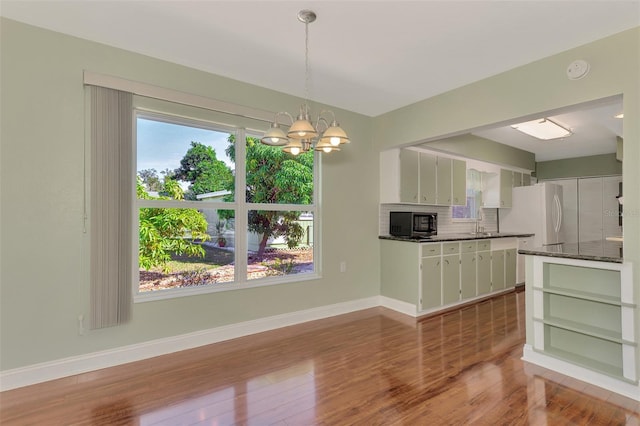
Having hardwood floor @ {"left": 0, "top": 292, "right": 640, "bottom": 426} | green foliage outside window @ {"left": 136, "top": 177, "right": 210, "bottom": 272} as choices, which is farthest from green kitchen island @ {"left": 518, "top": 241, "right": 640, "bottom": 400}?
green foliage outside window @ {"left": 136, "top": 177, "right": 210, "bottom": 272}

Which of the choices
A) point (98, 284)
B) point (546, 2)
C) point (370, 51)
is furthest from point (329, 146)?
point (98, 284)

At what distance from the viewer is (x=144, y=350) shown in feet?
9.44

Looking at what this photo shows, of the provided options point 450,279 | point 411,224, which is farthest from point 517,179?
point 411,224

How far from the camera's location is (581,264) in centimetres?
261

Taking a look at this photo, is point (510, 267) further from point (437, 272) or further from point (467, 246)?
point (437, 272)

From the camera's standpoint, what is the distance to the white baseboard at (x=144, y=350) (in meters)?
2.42

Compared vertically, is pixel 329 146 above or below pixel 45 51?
below

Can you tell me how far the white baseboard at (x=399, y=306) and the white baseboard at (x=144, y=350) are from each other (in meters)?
0.84

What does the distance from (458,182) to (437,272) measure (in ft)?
5.80

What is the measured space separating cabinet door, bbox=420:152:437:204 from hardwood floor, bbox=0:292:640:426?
2118mm

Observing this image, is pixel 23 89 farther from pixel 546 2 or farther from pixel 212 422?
pixel 546 2

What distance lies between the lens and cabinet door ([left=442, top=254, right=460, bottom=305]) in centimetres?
436

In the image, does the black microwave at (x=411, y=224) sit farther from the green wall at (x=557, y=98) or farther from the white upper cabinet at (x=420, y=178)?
the green wall at (x=557, y=98)

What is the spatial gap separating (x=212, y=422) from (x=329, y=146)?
198cm
